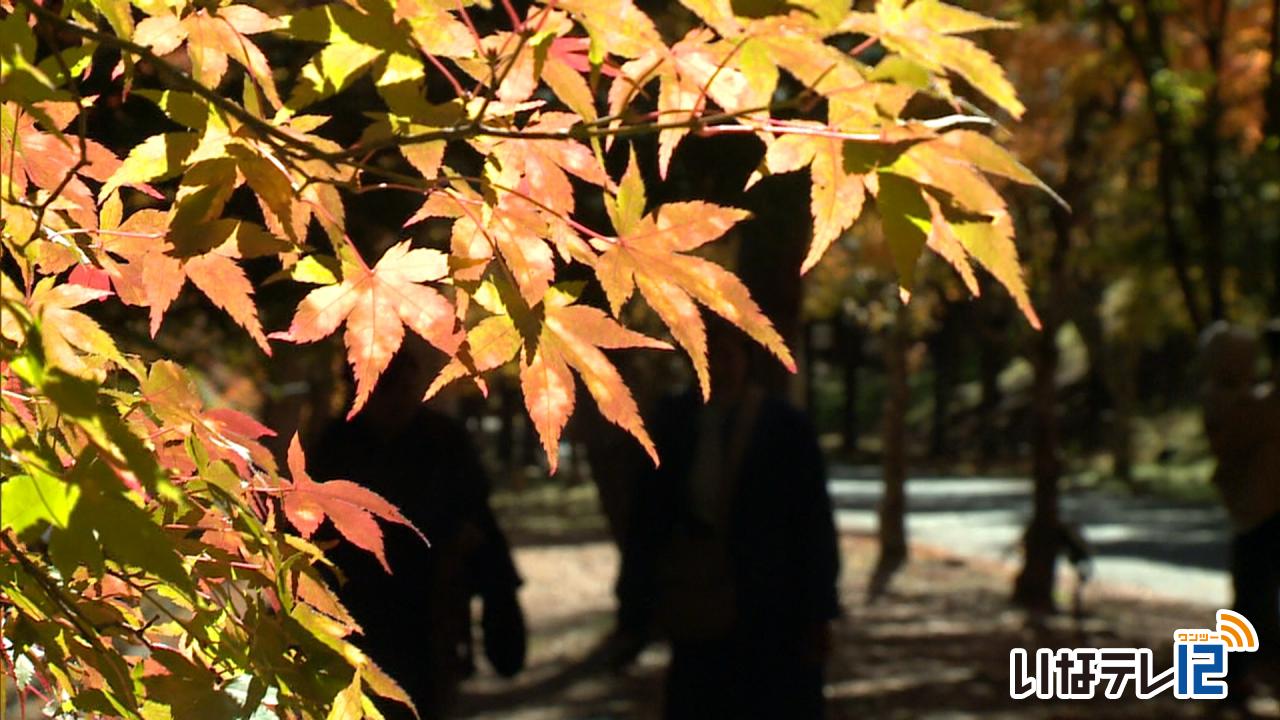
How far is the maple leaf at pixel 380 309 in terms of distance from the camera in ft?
5.14

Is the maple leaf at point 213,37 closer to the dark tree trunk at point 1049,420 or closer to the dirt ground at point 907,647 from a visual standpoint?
the dirt ground at point 907,647

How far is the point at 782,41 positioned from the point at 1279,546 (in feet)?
22.8

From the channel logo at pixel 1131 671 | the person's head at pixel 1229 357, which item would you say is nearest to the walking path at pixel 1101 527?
the channel logo at pixel 1131 671

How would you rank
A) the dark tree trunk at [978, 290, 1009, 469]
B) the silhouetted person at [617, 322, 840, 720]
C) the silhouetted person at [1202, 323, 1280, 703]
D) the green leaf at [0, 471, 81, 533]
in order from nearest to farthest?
the green leaf at [0, 471, 81, 533] < the silhouetted person at [617, 322, 840, 720] < the silhouetted person at [1202, 323, 1280, 703] < the dark tree trunk at [978, 290, 1009, 469]

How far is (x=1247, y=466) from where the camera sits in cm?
750

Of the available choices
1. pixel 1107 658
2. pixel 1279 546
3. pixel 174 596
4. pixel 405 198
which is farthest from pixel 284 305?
pixel 1107 658

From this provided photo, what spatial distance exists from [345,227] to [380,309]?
84 mm

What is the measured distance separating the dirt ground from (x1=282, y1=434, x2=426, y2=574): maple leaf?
16.3 feet

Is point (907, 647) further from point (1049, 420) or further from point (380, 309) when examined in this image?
point (380, 309)

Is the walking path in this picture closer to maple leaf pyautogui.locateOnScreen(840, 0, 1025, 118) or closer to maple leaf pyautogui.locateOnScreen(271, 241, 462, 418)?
maple leaf pyautogui.locateOnScreen(271, 241, 462, 418)

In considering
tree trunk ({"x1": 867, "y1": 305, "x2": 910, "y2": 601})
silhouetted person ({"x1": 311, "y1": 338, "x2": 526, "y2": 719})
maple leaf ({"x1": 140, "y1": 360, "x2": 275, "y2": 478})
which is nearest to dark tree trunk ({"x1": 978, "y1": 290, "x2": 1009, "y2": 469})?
tree trunk ({"x1": 867, "y1": 305, "x2": 910, "y2": 601})

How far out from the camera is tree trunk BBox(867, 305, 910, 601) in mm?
16766

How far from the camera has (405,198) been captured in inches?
200

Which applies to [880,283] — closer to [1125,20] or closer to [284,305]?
[1125,20]
